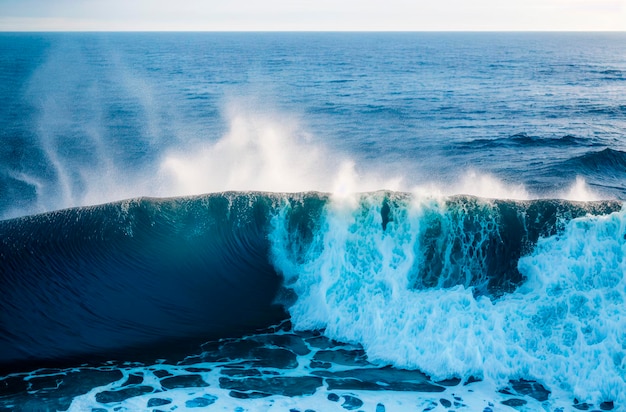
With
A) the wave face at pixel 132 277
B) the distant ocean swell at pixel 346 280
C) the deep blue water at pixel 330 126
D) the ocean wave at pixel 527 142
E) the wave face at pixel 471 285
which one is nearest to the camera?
the wave face at pixel 471 285

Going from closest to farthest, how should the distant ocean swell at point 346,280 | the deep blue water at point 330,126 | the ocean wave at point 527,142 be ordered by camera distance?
the distant ocean swell at point 346,280
the deep blue water at point 330,126
the ocean wave at point 527,142

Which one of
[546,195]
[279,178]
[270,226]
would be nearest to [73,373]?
[270,226]

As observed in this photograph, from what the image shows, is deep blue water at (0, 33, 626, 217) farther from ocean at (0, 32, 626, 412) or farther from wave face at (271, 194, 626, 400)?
wave face at (271, 194, 626, 400)

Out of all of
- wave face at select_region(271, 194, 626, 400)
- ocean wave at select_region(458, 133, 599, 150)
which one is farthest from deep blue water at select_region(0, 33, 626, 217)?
wave face at select_region(271, 194, 626, 400)

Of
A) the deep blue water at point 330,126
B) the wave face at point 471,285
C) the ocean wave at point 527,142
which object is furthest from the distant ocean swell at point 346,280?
the ocean wave at point 527,142

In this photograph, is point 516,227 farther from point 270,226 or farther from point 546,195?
point 270,226

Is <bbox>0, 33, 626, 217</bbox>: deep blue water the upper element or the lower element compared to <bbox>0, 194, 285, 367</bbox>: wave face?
upper

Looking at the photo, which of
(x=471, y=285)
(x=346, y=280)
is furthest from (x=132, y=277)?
(x=471, y=285)

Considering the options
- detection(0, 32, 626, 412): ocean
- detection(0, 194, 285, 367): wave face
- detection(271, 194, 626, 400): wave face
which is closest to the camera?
detection(0, 32, 626, 412): ocean

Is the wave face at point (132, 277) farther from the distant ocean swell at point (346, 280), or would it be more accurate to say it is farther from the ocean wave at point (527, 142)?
the ocean wave at point (527, 142)
